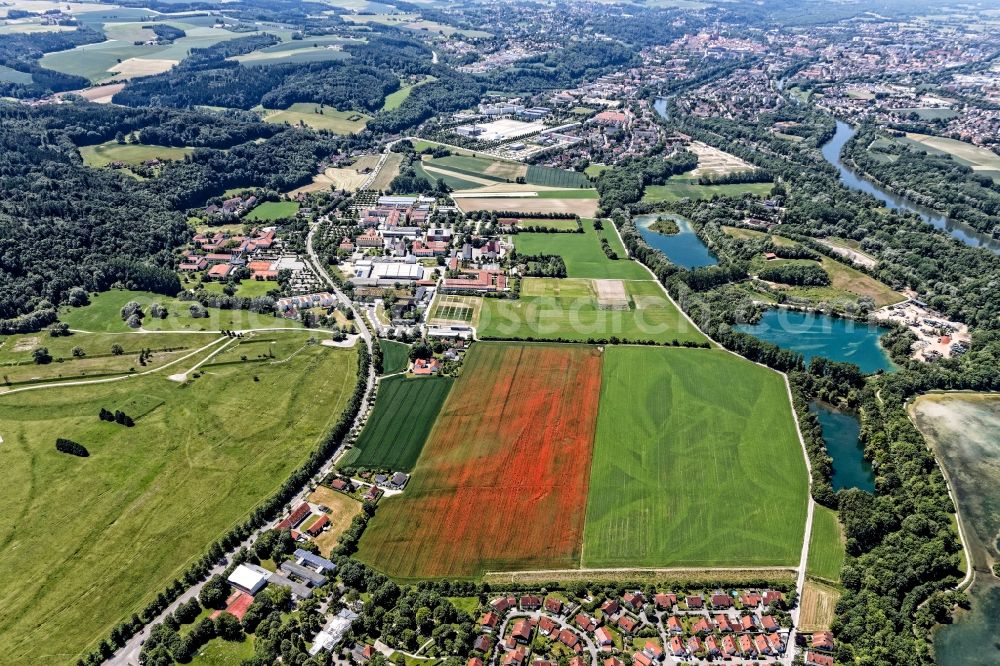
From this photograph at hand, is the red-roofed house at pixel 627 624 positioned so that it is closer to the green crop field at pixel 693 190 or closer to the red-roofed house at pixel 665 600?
the red-roofed house at pixel 665 600

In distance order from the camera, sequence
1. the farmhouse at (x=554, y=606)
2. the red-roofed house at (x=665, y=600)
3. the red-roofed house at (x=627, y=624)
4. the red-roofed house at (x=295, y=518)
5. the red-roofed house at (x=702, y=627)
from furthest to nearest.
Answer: the red-roofed house at (x=295, y=518), the red-roofed house at (x=665, y=600), the farmhouse at (x=554, y=606), the red-roofed house at (x=627, y=624), the red-roofed house at (x=702, y=627)

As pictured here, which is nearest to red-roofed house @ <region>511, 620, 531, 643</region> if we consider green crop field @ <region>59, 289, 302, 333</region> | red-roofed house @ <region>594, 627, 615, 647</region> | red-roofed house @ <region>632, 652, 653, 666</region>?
red-roofed house @ <region>594, 627, 615, 647</region>

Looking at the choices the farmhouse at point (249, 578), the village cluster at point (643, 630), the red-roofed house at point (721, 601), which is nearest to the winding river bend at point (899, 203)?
the red-roofed house at point (721, 601)

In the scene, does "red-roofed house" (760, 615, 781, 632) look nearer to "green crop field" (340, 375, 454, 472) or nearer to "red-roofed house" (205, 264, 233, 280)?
"green crop field" (340, 375, 454, 472)

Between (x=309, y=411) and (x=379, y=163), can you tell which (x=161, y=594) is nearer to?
(x=309, y=411)

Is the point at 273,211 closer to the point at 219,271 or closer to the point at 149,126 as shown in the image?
the point at 219,271

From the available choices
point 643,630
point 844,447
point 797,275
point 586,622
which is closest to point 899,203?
point 797,275
